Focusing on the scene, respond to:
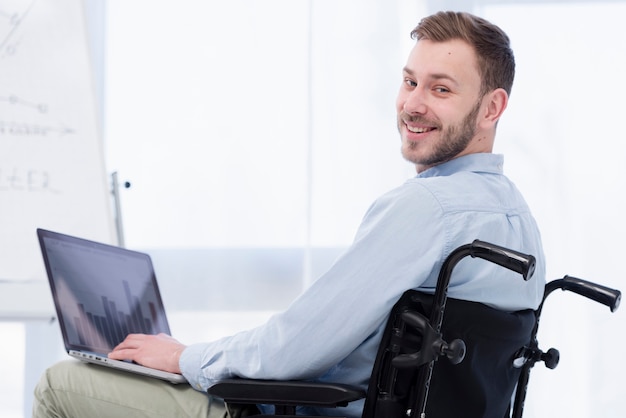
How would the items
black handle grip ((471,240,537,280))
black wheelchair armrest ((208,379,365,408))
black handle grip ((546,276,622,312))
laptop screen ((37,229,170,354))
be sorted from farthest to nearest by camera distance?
1. laptop screen ((37,229,170,354))
2. black handle grip ((546,276,622,312))
3. black wheelchair armrest ((208,379,365,408))
4. black handle grip ((471,240,537,280))

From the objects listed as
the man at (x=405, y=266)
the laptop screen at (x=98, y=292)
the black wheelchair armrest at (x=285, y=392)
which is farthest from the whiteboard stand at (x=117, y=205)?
the black wheelchair armrest at (x=285, y=392)

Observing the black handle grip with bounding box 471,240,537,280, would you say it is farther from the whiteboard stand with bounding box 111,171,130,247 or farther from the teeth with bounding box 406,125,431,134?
the whiteboard stand with bounding box 111,171,130,247

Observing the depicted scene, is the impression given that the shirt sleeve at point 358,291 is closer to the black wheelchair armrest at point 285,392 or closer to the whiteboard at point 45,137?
the black wheelchair armrest at point 285,392

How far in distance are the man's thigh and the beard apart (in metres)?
0.58

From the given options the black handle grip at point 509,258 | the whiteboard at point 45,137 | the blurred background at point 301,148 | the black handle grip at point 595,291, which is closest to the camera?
the black handle grip at point 509,258

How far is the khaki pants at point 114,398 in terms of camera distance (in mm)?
1340

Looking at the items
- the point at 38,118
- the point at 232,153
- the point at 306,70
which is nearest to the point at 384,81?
the point at 306,70

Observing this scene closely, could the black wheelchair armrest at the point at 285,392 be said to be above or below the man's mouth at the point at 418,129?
below

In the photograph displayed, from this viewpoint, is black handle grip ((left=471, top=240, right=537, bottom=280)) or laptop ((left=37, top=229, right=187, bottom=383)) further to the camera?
laptop ((left=37, top=229, right=187, bottom=383))

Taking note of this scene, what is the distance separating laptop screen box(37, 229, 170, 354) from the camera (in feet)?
4.93

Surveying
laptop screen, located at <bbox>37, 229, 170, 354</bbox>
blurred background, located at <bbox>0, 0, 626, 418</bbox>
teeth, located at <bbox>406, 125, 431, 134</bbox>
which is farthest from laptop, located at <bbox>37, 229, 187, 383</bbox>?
blurred background, located at <bbox>0, 0, 626, 418</bbox>

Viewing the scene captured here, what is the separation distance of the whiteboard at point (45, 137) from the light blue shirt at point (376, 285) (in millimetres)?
996

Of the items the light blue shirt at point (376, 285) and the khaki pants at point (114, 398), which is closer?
the light blue shirt at point (376, 285)

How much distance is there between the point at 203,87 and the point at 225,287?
705 millimetres
